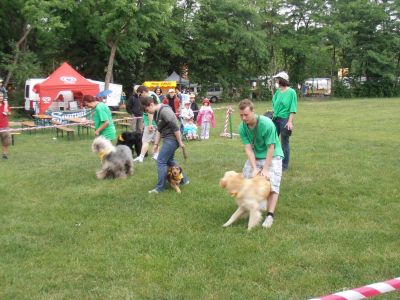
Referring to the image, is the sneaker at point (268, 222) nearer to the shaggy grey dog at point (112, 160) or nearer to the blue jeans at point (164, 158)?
the blue jeans at point (164, 158)

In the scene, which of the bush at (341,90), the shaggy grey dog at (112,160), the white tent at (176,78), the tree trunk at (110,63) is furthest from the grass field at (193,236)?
the bush at (341,90)

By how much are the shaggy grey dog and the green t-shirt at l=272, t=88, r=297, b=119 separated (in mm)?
2880

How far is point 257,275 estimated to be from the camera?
437 cm

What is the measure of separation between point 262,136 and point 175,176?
224 centimetres

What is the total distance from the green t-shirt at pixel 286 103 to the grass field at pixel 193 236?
1128 mm

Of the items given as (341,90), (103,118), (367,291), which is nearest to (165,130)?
(103,118)

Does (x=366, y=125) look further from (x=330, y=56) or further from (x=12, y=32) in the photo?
(x=330, y=56)

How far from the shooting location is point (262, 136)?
562 centimetres

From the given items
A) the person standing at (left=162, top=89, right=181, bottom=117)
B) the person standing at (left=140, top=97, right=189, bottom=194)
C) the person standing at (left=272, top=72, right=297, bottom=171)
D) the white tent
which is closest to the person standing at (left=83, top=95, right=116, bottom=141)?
the person standing at (left=140, top=97, right=189, bottom=194)

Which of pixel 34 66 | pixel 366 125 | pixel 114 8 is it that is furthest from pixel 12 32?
pixel 366 125

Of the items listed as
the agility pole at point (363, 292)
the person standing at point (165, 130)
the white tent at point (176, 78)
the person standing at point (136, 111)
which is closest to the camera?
the agility pole at point (363, 292)

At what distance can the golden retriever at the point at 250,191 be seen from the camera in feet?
17.8

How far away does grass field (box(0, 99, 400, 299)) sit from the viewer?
13.9ft

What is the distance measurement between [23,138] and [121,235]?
13134 mm
